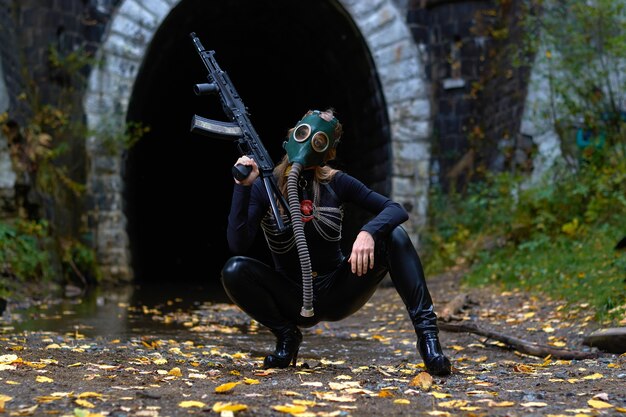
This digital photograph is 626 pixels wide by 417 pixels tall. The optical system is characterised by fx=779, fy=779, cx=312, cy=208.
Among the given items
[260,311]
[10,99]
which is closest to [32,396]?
[260,311]

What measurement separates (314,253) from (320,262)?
0.21 ft

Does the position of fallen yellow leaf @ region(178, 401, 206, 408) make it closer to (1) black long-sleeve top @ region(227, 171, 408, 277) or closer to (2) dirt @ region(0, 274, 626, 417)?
(2) dirt @ region(0, 274, 626, 417)

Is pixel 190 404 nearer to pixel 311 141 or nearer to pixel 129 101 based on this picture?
pixel 311 141

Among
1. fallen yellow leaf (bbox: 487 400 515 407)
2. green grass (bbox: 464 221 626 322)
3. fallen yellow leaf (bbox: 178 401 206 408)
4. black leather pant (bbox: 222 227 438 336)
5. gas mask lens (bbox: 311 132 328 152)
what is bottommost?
green grass (bbox: 464 221 626 322)

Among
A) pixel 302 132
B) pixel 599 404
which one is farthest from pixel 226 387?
pixel 599 404

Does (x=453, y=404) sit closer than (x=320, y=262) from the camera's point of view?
Yes

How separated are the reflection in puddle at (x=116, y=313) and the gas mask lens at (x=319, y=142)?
2.88 metres

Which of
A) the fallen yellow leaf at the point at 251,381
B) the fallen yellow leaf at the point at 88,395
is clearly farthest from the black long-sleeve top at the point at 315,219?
the fallen yellow leaf at the point at 88,395

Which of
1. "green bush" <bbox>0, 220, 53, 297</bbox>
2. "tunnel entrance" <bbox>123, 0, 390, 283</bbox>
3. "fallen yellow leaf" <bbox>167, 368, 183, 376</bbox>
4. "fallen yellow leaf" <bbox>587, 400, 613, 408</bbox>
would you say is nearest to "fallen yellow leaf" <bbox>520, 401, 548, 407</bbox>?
"fallen yellow leaf" <bbox>587, 400, 613, 408</bbox>

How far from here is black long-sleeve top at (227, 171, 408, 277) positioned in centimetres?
400

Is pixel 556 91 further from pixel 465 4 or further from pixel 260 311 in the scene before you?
pixel 260 311

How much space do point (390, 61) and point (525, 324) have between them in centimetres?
665

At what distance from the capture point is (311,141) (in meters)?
4.03

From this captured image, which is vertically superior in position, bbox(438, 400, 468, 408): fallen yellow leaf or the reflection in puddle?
bbox(438, 400, 468, 408): fallen yellow leaf
